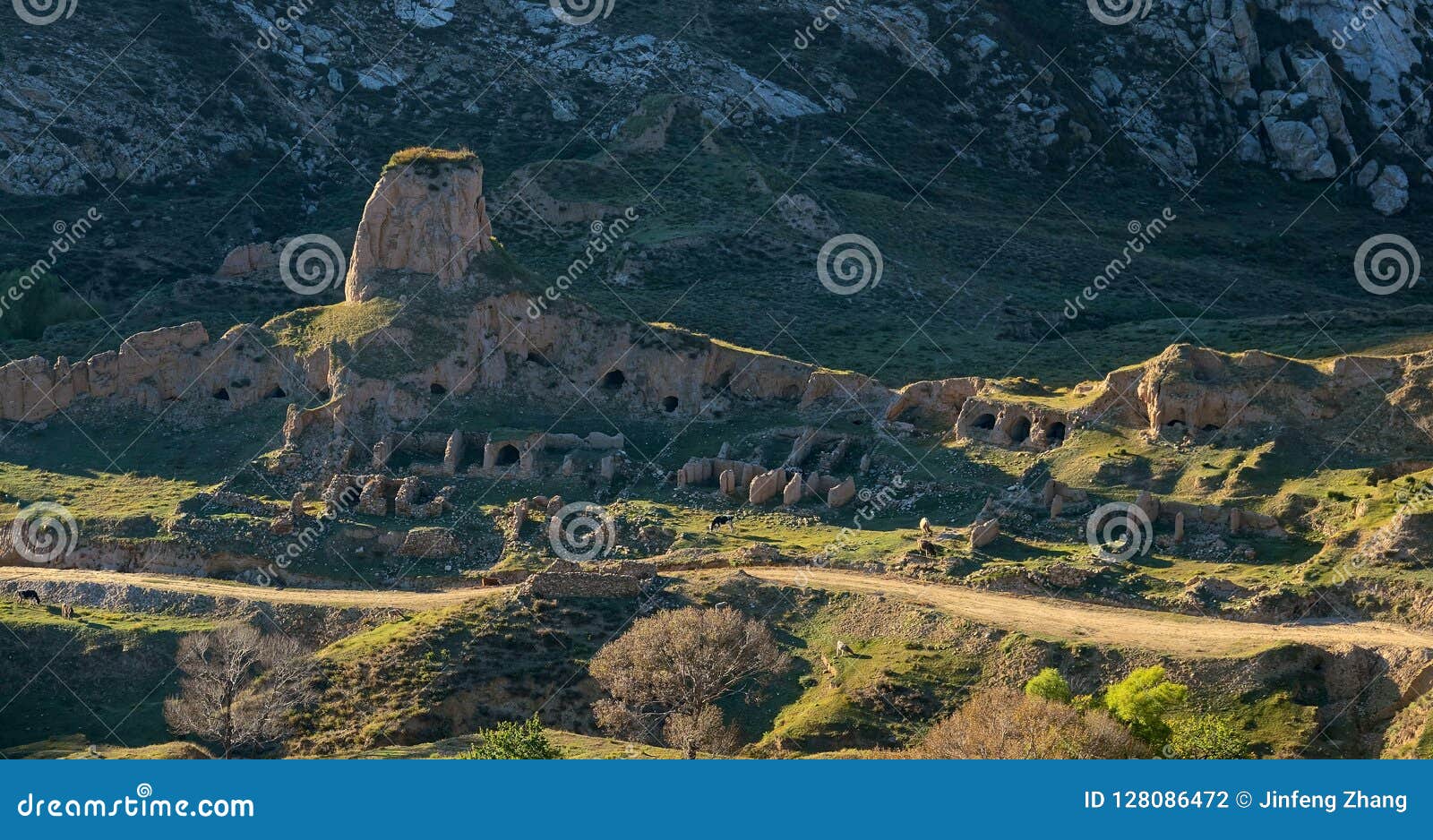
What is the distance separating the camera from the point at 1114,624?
222 ft

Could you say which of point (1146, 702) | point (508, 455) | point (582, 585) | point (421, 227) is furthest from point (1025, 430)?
point (1146, 702)

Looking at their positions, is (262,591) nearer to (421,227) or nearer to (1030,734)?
(421,227)

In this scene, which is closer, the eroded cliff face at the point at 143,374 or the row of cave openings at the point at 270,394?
the row of cave openings at the point at 270,394

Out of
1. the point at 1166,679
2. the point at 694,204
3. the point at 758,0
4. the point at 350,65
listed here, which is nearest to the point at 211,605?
the point at 1166,679

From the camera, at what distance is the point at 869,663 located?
6644cm

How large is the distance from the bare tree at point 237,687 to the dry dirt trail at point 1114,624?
13819mm

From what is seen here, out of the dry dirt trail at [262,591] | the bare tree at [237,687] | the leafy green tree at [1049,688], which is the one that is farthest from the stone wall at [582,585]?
the leafy green tree at [1049,688]

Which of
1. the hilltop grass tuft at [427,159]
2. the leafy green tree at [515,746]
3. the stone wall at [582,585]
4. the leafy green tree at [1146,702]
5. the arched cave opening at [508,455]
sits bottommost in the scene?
the leafy green tree at [515,746]

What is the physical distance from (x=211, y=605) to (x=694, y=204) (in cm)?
4419

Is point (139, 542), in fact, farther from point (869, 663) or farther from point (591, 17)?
point (591, 17)

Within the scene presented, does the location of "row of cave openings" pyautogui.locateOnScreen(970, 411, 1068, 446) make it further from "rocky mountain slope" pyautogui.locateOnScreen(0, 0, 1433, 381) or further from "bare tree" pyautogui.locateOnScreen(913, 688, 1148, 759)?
"bare tree" pyautogui.locateOnScreen(913, 688, 1148, 759)

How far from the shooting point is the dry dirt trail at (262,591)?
237 feet

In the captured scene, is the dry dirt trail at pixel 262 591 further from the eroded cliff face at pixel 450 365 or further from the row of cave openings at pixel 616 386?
the row of cave openings at pixel 616 386

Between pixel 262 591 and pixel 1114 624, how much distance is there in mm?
24849
